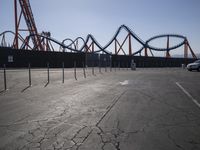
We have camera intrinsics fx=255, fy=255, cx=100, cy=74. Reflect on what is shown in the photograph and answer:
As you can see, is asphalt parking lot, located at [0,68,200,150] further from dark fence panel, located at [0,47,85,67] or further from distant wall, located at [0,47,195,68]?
dark fence panel, located at [0,47,85,67]

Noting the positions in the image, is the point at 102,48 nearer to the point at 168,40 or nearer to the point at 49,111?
the point at 168,40

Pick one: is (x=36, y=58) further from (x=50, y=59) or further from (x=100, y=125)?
(x=100, y=125)

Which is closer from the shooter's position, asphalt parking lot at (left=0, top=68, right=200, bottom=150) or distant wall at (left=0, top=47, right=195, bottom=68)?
asphalt parking lot at (left=0, top=68, right=200, bottom=150)

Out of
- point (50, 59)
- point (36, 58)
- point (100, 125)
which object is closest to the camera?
point (100, 125)

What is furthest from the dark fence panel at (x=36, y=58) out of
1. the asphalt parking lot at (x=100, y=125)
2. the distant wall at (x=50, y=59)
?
the asphalt parking lot at (x=100, y=125)

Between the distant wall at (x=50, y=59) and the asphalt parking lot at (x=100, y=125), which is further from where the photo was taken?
the distant wall at (x=50, y=59)

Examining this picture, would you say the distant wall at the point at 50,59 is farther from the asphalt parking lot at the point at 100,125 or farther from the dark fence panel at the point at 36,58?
the asphalt parking lot at the point at 100,125

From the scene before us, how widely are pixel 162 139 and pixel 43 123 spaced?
2919 mm

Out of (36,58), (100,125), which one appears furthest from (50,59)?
(100,125)

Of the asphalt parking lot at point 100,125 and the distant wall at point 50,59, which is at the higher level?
the distant wall at point 50,59

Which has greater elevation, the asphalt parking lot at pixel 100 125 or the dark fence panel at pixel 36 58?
the dark fence panel at pixel 36 58

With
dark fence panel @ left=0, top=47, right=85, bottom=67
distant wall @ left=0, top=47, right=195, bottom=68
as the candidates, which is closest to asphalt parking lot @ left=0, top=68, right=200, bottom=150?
distant wall @ left=0, top=47, right=195, bottom=68

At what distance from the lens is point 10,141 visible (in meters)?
4.89

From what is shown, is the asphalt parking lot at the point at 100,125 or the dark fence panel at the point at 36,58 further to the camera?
the dark fence panel at the point at 36,58
